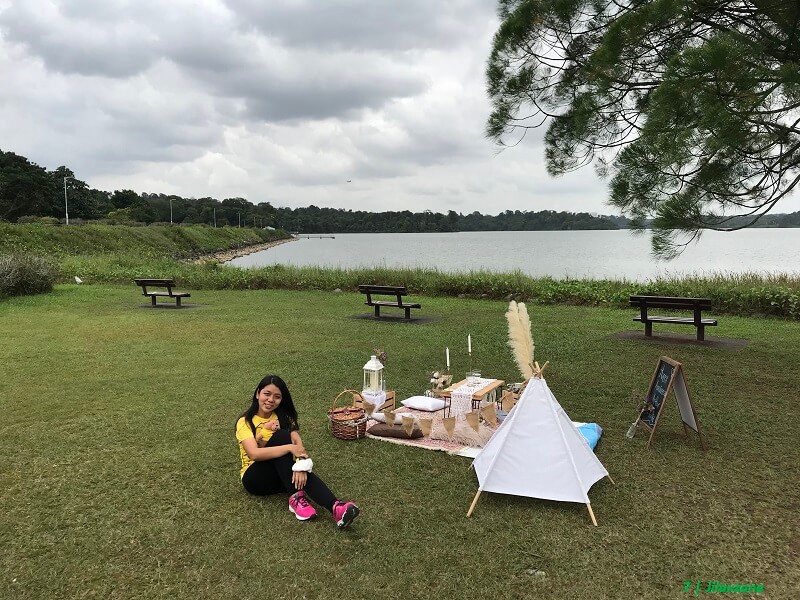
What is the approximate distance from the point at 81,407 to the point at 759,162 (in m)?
7.68

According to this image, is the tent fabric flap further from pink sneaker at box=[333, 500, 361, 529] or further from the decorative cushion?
the decorative cushion

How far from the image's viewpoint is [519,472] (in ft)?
13.6

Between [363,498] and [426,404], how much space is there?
189 centimetres

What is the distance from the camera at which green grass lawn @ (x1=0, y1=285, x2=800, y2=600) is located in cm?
326

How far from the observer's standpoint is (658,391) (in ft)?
17.8

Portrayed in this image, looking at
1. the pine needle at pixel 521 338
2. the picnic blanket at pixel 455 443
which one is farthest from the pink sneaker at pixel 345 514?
the pine needle at pixel 521 338

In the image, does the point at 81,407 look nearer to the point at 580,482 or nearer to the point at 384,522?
the point at 384,522

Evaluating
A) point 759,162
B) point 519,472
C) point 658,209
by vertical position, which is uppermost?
point 759,162

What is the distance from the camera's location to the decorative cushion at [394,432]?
543cm

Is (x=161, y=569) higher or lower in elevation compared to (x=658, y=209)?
lower

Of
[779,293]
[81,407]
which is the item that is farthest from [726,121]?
[779,293]

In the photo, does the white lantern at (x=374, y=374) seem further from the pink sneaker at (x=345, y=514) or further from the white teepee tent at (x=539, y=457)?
the pink sneaker at (x=345, y=514)

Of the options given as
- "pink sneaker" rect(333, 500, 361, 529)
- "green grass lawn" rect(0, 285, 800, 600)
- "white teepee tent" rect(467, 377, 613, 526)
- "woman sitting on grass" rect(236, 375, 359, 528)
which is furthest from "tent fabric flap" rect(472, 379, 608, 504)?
"woman sitting on grass" rect(236, 375, 359, 528)

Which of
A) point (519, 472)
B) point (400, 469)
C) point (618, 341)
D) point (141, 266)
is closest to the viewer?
point (519, 472)
